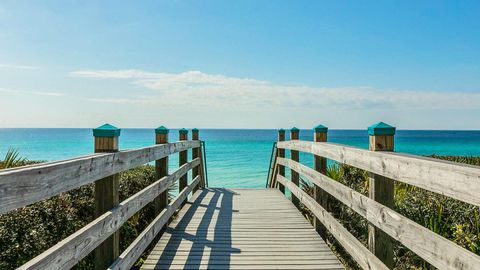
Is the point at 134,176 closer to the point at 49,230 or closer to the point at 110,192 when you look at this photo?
the point at 49,230

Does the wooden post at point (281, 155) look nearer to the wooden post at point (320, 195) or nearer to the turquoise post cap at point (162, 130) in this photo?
the wooden post at point (320, 195)

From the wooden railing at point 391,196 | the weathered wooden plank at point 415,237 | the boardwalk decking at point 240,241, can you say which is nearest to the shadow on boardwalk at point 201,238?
the boardwalk decking at point 240,241

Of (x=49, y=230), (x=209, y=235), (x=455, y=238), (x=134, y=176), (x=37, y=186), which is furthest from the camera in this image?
(x=134, y=176)

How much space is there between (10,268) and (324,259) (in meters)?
3.17

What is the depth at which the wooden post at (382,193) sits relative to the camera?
3207mm

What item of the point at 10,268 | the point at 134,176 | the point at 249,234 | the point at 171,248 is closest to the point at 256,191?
the point at 134,176

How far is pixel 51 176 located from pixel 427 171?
2181mm

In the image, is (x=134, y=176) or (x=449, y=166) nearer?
(x=449, y=166)

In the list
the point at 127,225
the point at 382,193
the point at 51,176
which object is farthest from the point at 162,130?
the point at 51,176

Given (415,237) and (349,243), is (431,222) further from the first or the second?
(415,237)

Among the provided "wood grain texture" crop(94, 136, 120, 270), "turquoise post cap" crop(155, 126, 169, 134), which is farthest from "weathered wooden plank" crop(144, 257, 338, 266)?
"turquoise post cap" crop(155, 126, 169, 134)

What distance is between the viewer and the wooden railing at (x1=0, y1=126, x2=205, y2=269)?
76.2 inches

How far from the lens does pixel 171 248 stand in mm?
4789

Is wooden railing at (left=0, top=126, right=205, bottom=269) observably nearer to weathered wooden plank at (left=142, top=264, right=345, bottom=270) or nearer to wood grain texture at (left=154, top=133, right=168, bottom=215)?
wood grain texture at (left=154, top=133, right=168, bottom=215)
